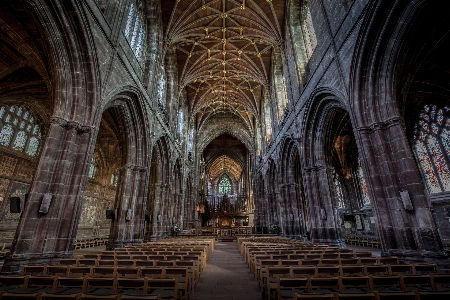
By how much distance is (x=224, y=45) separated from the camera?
2106cm

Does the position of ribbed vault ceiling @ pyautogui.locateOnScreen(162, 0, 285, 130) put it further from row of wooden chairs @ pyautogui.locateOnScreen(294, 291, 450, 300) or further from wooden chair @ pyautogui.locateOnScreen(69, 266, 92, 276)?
row of wooden chairs @ pyautogui.locateOnScreen(294, 291, 450, 300)

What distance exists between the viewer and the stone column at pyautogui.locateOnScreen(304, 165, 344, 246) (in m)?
11.3

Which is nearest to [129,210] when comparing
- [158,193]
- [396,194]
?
[158,193]

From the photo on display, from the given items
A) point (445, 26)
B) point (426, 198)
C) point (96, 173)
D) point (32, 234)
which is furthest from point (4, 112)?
point (445, 26)

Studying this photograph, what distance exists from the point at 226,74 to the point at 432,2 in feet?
65.3

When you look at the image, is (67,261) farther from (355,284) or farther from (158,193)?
(158,193)

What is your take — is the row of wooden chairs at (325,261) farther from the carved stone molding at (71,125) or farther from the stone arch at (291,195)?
the stone arch at (291,195)

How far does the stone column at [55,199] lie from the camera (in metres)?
6.01

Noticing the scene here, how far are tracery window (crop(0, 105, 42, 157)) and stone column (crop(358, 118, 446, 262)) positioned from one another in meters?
19.3

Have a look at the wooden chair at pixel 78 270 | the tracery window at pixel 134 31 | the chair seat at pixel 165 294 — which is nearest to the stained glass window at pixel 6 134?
the tracery window at pixel 134 31

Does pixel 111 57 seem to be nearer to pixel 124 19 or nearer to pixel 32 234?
pixel 124 19

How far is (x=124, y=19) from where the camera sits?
35.0 feet

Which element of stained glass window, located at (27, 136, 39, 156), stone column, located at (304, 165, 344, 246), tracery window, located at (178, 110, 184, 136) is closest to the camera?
stone column, located at (304, 165, 344, 246)

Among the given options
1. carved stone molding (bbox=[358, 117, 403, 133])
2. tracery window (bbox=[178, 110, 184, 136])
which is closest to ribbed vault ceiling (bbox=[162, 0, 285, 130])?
tracery window (bbox=[178, 110, 184, 136])
